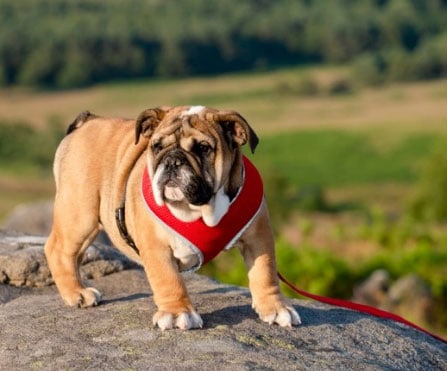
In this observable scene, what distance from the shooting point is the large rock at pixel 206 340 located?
22.1 ft

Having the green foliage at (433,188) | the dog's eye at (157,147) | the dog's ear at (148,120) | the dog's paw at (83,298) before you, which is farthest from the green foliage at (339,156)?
the dog's eye at (157,147)

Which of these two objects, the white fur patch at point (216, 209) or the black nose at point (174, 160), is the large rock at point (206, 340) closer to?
the white fur patch at point (216, 209)

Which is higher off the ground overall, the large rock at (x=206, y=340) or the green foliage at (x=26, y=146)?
the large rock at (x=206, y=340)

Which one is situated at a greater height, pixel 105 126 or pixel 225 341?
pixel 105 126

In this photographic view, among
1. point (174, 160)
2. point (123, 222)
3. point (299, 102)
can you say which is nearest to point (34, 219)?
point (123, 222)

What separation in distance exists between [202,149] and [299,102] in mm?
122029

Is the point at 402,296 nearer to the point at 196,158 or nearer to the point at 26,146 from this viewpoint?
the point at 196,158

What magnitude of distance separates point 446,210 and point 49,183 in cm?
4129

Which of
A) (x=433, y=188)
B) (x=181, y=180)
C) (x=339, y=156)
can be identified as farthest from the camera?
(x=339, y=156)

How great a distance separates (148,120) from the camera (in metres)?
7.51

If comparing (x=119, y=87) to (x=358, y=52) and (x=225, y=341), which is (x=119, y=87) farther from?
(x=225, y=341)

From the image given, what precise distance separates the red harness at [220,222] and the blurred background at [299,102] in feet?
42.2

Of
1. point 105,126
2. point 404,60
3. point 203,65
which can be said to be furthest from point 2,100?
point 105,126

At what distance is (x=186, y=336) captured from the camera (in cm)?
714
